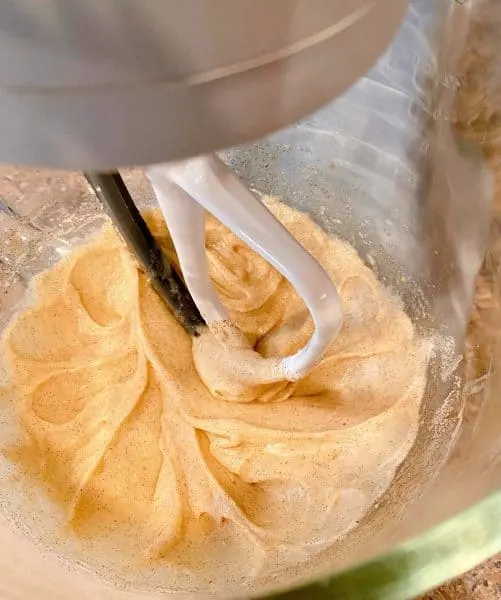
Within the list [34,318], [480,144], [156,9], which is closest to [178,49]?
[156,9]

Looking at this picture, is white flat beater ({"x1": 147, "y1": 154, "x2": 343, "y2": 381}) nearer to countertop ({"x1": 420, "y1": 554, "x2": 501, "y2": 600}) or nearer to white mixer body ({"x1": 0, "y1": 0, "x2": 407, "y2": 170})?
white mixer body ({"x1": 0, "y1": 0, "x2": 407, "y2": 170})

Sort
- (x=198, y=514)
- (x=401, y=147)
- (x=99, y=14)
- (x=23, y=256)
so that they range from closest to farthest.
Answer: (x=99, y=14), (x=198, y=514), (x=401, y=147), (x=23, y=256)

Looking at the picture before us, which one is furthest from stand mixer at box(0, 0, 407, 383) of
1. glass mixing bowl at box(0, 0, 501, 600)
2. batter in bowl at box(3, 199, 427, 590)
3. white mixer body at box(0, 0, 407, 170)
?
batter in bowl at box(3, 199, 427, 590)

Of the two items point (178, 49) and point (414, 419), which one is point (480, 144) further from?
point (178, 49)

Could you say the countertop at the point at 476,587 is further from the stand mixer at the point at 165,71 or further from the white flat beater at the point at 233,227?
the stand mixer at the point at 165,71

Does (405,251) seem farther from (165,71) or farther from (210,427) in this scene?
(165,71)

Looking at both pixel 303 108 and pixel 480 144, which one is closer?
pixel 303 108

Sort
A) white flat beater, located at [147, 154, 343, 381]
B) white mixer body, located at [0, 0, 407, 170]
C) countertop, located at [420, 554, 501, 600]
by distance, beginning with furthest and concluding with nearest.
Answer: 1. countertop, located at [420, 554, 501, 600]
2. white flat beater, located at [147, 154, 343, 381]
3. white mixer body, located at [0, 0, 407, 170]
